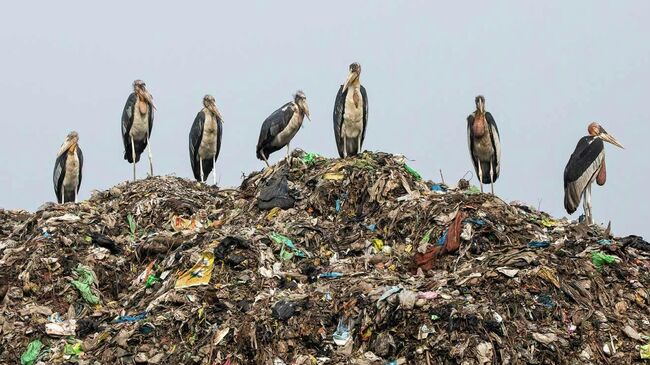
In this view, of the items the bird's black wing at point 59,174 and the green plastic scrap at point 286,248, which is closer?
the green plastic scrap at point 286,248

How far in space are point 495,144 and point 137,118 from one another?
5.84 metres

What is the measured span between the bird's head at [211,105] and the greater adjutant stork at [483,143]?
4191 mm

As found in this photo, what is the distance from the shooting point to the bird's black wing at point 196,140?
1752 centimetres

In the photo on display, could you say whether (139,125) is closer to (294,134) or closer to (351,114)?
(294,134)

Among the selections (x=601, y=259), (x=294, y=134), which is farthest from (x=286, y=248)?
(x=294, y=134)

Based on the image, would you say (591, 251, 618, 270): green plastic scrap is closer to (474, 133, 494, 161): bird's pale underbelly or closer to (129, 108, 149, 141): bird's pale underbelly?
(474, 133, 494, 161): bird's pale underbelly

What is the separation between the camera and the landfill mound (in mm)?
9648

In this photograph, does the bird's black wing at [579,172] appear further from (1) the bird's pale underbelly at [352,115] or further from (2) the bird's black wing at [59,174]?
(2) the bird's black wing at [59,174]

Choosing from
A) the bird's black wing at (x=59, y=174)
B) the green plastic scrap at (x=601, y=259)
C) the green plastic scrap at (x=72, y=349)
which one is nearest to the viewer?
the green plastic scrap at (x=72, y=349)

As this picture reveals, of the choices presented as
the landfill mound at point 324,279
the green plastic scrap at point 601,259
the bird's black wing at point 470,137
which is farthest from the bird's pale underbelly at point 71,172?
the green plastic scrap at point 601,259

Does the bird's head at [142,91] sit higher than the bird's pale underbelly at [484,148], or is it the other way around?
the bird's head at [142,91]

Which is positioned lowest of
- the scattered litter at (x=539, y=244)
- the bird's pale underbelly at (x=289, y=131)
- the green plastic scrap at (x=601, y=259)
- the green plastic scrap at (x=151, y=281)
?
the green plastic scrap at (x=601, y=259)

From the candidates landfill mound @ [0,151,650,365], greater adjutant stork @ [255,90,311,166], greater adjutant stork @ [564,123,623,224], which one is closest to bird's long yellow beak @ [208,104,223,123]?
greater adjutant stork @ [255,90,311,166]

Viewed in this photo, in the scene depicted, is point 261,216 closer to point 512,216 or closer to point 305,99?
point 512,216
